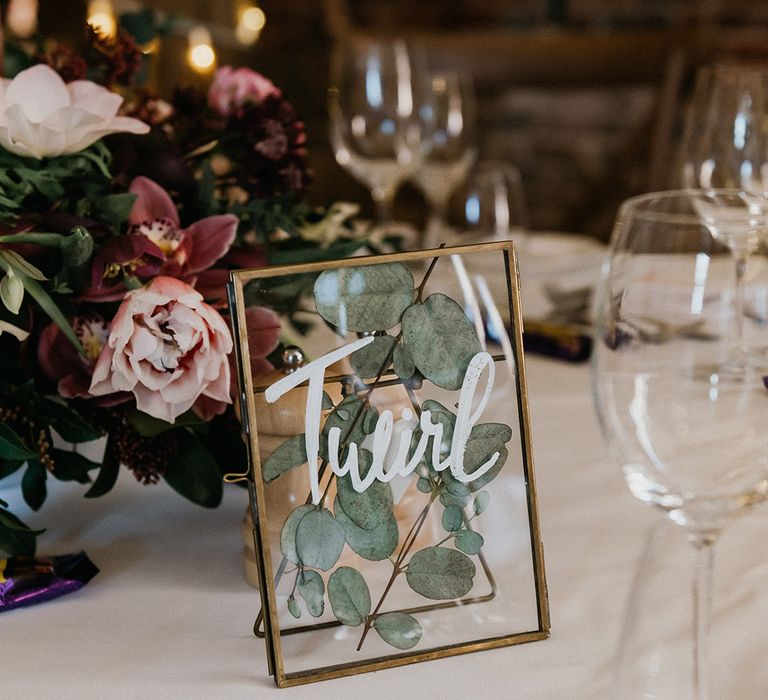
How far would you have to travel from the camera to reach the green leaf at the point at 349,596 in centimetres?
56

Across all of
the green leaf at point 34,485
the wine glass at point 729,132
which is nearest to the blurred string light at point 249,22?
the wine glass at point 729,132

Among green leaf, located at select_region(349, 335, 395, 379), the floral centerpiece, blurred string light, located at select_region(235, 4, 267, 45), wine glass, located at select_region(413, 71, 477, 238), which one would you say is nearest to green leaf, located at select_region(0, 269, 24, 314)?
the floral centerpiece

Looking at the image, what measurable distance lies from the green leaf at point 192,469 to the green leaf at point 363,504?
0.18 meters

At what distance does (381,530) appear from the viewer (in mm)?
560

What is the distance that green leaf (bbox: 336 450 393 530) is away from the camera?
0.56 m

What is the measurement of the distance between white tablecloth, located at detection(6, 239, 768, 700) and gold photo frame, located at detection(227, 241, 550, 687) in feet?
0.08

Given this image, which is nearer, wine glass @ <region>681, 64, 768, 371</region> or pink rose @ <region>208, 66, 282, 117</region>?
→ pink rose @ <region>208, 66, 282, 117</region>

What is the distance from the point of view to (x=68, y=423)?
0.67 m

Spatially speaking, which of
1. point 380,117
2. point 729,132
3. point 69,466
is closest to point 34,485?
point 69,466

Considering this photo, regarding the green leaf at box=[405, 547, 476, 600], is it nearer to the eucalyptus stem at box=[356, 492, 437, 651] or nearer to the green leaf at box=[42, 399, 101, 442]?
the eucalyptus stem at box=[356, 492, 437, 651]

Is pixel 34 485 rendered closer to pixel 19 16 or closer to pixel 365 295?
pixel 365 295

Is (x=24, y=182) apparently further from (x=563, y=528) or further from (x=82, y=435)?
(x=563, y=528)

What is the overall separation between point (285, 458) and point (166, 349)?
0.40 feet

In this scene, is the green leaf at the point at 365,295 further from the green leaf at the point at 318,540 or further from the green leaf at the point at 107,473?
the green leaf at the point at 107,473
